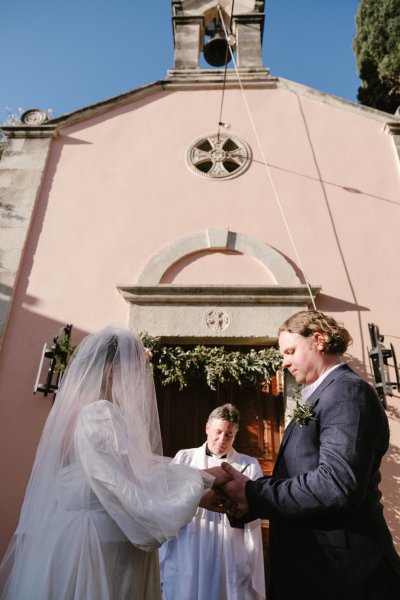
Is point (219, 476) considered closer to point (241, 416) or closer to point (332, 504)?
point (332, 504)

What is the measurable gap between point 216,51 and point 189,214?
Answer: 12.0 ft

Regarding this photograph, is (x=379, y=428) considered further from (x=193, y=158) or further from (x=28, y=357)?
(x=193, y=158)

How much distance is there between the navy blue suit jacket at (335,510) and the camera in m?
1.86

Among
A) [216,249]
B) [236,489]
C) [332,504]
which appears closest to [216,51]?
[216,249]

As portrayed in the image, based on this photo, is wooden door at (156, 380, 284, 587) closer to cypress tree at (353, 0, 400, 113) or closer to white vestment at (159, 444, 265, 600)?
white vestment at (159, 444, 265, 600)

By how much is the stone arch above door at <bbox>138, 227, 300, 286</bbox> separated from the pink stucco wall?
0.40 feet

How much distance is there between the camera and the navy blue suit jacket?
1862 millimetres

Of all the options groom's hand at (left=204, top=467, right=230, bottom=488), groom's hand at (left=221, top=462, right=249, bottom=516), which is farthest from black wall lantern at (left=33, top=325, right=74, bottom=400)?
groom's hand at (left=221, top=462, right=249, bottom=516)

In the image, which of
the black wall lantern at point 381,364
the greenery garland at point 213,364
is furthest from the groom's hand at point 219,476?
the black wall lantern at point 381,364

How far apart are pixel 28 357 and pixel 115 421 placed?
10.4ft

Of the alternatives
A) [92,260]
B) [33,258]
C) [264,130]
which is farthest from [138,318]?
[264,130]

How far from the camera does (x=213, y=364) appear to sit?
4.91 metres

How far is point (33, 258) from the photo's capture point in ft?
19.0

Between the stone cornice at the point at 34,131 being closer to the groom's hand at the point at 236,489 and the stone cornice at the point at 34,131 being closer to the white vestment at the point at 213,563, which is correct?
the white vestment at the point at 213,563
